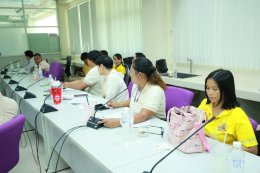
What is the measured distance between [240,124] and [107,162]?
776 mm

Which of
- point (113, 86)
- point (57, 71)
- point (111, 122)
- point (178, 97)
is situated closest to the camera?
point (111, 122)

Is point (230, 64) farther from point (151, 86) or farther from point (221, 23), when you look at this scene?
point (151, 86)

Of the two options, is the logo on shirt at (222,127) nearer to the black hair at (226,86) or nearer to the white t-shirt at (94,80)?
the black hair at (226,86)

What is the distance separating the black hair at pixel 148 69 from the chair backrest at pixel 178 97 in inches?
6.7

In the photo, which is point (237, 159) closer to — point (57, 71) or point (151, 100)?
point (151, 100)

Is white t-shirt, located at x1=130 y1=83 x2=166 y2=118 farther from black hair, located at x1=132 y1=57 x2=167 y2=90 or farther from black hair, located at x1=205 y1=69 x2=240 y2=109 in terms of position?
black hair, located at x1=205 y1=69 x2=240 y2=109

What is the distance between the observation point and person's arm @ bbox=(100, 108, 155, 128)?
172 centimetres

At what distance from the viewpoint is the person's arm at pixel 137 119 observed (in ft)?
5.64

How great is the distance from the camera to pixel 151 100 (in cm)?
184

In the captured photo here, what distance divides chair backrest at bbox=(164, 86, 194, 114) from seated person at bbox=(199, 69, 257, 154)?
0.38 m

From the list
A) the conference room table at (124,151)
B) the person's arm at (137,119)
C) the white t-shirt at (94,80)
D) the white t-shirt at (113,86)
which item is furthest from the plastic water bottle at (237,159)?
the white t-shirt at (94,80)

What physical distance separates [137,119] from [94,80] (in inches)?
59.7

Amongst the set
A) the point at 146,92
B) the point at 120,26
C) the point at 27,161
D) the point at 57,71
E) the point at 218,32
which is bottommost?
the point at 27,161

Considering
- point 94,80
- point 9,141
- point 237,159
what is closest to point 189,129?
point 237,159
